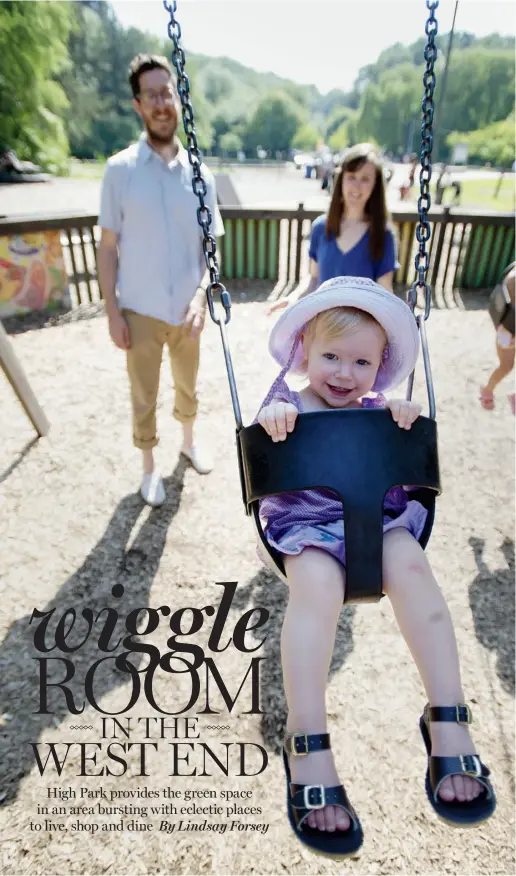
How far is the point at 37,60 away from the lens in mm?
19250

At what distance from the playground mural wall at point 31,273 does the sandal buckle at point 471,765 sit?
575 centimetres

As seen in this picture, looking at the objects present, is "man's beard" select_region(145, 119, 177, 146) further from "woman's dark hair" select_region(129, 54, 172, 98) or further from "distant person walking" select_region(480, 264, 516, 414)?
"distant person walking" select_region(480, 264, 516, 414)

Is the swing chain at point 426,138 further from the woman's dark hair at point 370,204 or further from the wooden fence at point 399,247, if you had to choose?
the wooden fence at point 399,247

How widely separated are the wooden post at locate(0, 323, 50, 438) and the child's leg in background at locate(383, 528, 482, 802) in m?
2.71

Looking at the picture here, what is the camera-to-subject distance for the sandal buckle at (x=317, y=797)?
111cm

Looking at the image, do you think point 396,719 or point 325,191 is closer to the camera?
point 396,719

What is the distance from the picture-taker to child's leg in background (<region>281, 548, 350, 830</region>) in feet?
3.80

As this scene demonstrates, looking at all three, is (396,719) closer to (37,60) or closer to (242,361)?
(242,361)

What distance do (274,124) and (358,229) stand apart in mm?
100690

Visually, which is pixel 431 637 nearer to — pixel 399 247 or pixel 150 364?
pixel 150 364

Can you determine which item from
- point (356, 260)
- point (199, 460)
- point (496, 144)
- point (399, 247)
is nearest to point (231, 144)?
point (496, 144)

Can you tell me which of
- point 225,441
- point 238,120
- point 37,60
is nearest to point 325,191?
point 37,60

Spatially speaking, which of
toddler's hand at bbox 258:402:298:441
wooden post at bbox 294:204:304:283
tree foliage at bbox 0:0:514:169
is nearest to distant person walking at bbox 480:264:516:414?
toddler's hand at bbox 258:402:298:441

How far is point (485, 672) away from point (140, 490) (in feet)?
6.59
